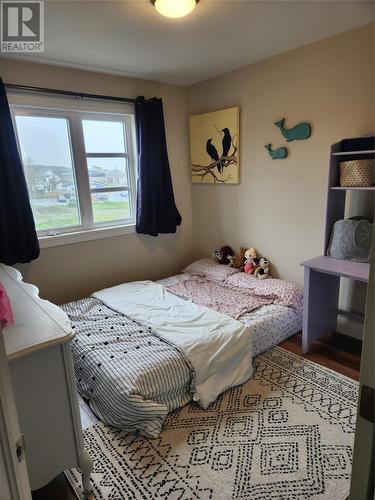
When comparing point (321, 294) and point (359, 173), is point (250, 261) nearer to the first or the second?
point (321, 294)

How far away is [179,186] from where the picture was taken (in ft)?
12.6

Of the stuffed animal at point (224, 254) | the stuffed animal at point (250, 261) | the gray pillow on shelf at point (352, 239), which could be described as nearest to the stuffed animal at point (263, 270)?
the stuffed animal at point (250, 261)

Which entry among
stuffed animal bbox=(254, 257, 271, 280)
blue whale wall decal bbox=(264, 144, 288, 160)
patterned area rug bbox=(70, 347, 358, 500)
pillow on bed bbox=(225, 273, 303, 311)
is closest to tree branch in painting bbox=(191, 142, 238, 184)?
blue whale wall decal bbox=(264, 144, 288, 160)

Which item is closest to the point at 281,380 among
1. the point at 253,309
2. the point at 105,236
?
the point at 253,309

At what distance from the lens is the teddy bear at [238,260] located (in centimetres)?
348

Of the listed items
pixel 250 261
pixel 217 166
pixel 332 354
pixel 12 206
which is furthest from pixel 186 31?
pixel 332 354

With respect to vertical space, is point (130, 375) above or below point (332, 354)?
above

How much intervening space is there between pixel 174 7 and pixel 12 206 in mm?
1914

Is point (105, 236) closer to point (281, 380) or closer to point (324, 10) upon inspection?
point (281, 380)

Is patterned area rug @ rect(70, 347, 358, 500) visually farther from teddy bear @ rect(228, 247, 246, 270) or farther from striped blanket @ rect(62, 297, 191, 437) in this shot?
teddy bear @ rect(228, 247, 246, 270)

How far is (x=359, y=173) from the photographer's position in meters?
2.27

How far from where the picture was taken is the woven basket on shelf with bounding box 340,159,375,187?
225cm

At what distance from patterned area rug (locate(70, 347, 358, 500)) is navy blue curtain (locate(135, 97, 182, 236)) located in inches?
78.1

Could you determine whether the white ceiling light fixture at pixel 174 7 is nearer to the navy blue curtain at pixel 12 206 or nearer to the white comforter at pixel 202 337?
the navy blue curtain at pixel 12 206
